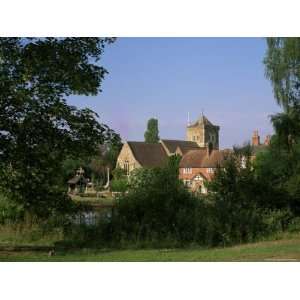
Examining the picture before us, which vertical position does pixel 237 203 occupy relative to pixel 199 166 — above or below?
below

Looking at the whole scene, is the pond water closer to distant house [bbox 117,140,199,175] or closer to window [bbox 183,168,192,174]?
distant house [bbox 117,140,199,175]

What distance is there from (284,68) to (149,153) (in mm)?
3489

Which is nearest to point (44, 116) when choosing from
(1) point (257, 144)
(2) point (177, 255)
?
(2) point (177, 255)

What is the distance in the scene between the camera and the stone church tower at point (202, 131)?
24.9 ft

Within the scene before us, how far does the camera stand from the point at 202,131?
7.57m

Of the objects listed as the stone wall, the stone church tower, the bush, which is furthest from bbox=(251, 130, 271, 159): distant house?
the stone wall

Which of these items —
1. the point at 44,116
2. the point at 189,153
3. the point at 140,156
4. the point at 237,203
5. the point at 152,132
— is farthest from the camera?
the point at 237,203

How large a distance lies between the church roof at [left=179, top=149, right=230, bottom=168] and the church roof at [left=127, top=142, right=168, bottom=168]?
1.16 ft

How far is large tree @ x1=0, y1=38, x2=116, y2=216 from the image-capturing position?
7.23 m

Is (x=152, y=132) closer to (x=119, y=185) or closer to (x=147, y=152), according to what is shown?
(x=147, y=152)

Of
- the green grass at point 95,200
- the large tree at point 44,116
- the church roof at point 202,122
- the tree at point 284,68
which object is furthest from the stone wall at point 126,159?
the tree at point 284,68
